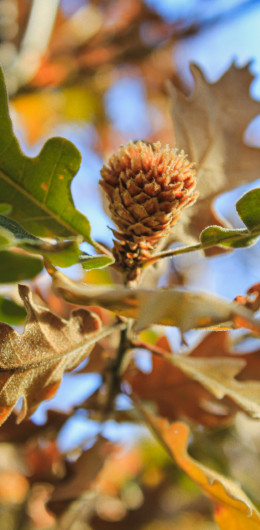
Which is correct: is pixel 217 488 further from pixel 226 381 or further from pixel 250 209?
pixel 250 209

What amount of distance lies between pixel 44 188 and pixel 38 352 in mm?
247

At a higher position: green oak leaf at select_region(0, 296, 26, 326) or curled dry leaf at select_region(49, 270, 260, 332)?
green oak leaf at select_region(0, 296, 26, 326)

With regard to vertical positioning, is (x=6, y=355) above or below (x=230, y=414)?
above

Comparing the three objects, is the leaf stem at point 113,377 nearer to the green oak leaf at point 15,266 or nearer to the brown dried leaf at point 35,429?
the brown dried leaf at point 35,429

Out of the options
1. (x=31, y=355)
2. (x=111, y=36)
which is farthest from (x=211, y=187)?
(x=111, y=36)

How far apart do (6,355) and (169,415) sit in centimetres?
61

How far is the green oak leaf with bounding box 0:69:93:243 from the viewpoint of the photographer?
692 mm

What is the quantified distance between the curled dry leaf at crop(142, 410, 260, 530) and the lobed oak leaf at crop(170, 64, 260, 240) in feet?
1.26

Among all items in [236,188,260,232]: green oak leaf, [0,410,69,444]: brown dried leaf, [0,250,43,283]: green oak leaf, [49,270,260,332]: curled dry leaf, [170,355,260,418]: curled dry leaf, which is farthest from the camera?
[0,410,69,444]: brown dried leaf

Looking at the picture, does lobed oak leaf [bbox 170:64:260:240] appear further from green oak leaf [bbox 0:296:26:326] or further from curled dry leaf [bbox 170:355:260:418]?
green oak leaf [bbox 0:296:26:326]

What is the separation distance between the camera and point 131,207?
0.71 metres

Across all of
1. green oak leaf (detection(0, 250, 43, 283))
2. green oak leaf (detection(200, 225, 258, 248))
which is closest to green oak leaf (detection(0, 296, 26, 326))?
green oak leaf (detection(0, 250, 43, 283))

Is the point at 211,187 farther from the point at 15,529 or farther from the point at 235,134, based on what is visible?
the point at 15,529

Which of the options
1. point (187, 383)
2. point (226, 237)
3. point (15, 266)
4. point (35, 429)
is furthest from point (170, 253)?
point (35, 429)
